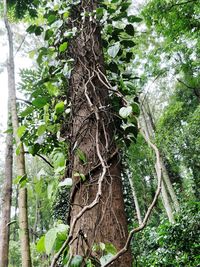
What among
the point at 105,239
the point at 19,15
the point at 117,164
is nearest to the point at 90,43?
the point at 117,164

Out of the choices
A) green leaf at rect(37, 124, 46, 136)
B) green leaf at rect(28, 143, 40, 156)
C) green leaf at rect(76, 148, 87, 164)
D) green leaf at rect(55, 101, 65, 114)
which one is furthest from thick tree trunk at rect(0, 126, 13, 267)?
green leaf at rect(76, 148, 87, 164)

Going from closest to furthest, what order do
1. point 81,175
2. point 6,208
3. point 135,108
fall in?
point 81,175, point 135,108, point 6,208

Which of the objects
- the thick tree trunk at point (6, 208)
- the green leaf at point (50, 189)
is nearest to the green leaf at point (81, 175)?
the green leaf at point (50, 189)

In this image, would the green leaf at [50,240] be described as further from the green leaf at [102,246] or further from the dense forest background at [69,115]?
the green leaf at [102,246]

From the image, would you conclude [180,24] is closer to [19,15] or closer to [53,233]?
[19,15]

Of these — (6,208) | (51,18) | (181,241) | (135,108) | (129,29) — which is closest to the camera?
(135,108)

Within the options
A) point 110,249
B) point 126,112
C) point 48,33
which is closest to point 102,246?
point 110,249

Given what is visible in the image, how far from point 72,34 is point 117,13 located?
328mm

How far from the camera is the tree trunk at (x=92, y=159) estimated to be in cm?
68

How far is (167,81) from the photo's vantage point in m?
10.6

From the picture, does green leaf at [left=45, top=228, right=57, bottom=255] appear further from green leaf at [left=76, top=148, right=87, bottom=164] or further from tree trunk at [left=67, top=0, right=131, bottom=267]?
green leaf at [left=76, top=148, right=87, bottom=164]

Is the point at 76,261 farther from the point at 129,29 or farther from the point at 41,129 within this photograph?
the point at 129,29

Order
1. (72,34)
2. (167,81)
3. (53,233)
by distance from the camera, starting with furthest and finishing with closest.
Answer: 1. (167,81)
2. (72,34)
3. (53,233)

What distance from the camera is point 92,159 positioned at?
0.83 m
